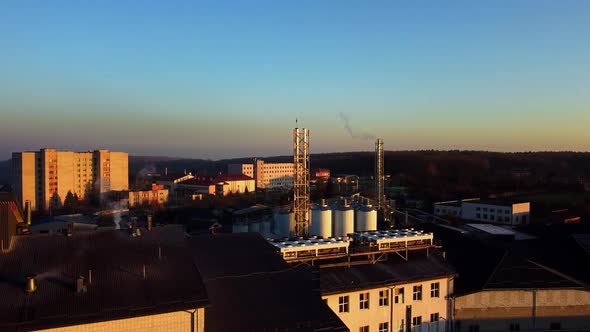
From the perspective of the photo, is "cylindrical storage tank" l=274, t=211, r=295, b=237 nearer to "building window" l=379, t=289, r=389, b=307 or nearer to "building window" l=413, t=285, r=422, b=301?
"building window" l=413, t=285, r=422, b=301

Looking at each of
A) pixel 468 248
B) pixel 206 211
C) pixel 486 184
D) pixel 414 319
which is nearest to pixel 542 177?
pixel 486 184

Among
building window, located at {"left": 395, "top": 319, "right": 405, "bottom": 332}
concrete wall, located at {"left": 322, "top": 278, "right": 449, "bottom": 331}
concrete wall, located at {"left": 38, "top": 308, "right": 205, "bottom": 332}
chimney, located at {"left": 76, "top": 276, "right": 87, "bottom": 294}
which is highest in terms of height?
chimney, located at {"left": 76, "top": 276, "right": 87, "bottom": 294}

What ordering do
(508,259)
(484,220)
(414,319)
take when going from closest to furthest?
(414,319)
(508,259)
(484,220)

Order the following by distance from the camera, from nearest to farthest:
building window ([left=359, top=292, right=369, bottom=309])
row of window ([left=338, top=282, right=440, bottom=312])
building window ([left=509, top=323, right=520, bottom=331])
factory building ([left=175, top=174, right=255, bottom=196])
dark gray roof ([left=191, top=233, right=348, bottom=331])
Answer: dark gray roof ([left=191, top=233, right=348, bottom=331]), row of window ([left=338, top=282, right=440, bottom=312]), building window ([left=359, top=292, right=369, bottom=309]), building window ([left=509, top=323, right=520, bottom=331]), factory building ([left=175, top=174, right=255, bottom=196])

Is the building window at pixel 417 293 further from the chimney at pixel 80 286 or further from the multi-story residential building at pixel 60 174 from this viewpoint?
the multi-story residential building at pixel 60 174

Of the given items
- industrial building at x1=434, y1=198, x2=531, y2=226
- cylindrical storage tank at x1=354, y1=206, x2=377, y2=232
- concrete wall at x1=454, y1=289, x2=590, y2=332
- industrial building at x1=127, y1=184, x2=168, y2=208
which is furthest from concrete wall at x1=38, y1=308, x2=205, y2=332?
industrial building at x1=127, y1=184, x2=168, y2=208

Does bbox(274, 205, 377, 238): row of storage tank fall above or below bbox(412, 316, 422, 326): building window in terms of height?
above

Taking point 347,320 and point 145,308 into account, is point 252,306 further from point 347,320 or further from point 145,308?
point 347,320

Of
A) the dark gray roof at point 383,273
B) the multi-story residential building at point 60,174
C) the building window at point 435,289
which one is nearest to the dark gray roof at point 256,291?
the dark gray roof at point 383,273
